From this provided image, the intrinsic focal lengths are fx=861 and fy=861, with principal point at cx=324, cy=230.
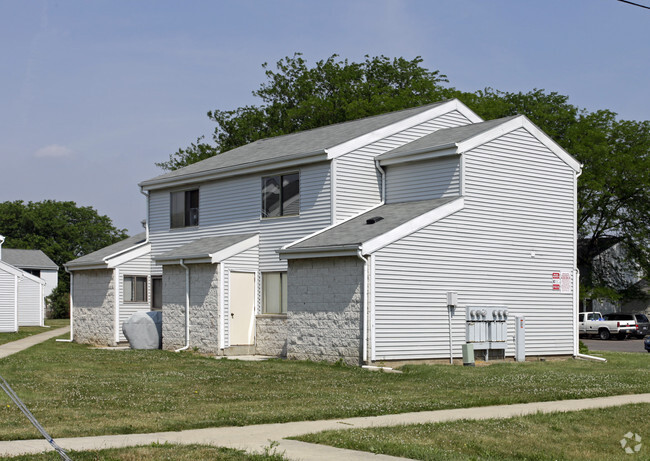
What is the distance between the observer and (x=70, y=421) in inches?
473

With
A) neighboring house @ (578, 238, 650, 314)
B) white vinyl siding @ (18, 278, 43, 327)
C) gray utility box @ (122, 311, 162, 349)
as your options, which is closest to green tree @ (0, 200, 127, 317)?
white vinyl siding @ (18, 278, 43, 327)

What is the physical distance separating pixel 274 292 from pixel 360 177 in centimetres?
442

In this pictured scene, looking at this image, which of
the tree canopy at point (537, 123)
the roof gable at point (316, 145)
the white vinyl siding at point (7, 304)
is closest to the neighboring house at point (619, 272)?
the tree canopy at point (537, 123)

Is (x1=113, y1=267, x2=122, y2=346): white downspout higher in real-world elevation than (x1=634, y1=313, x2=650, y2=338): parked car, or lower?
higher

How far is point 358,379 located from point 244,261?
883cm

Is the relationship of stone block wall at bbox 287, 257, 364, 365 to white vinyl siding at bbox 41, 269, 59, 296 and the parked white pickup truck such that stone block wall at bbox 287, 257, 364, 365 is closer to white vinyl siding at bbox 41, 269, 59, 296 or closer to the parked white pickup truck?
the parked white pickup truck

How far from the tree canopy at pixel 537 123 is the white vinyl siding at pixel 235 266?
82.2ft

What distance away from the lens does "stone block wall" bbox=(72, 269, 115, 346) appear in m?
31.8

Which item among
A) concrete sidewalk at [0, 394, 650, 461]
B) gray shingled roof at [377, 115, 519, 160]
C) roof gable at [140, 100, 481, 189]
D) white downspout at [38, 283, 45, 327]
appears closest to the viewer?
concrete sidewalk at [0, 394, 650, 461]

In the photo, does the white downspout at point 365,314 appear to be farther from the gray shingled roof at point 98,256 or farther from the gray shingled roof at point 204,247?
the gray shingled roof at point 98,256

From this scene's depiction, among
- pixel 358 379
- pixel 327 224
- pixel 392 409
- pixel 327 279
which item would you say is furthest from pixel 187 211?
pixel 392 409

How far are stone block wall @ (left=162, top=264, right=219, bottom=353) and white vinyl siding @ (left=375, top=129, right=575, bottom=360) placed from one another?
6.21 m

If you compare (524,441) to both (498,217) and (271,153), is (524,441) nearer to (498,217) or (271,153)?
(498,217)

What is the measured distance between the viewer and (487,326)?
2445 cm
